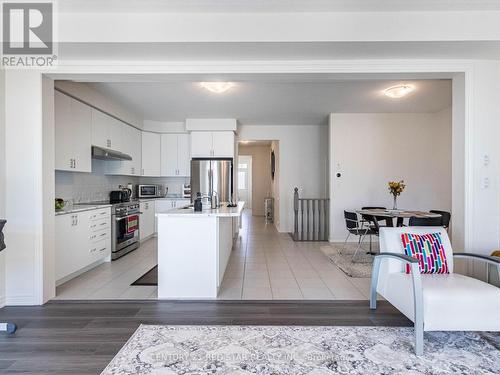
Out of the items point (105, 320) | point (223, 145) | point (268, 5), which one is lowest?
point (105, 320)

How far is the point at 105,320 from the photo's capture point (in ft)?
8.20

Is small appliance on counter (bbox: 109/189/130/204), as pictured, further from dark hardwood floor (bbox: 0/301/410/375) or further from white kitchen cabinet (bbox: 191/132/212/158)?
dark hardwood floor (bbox: 0/301/410/375)

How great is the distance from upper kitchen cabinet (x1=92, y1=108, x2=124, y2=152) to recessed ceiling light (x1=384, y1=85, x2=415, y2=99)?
4.56 metres

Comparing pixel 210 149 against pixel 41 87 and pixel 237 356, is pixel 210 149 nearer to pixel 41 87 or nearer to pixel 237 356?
pixel 41 87

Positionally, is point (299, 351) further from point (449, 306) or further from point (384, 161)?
point (384, 161)

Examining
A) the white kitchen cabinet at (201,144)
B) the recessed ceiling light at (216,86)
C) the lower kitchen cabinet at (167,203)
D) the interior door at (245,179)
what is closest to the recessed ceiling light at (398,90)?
the recessed ceiling light at (216,86)

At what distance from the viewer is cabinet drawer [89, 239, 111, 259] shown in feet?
12.9

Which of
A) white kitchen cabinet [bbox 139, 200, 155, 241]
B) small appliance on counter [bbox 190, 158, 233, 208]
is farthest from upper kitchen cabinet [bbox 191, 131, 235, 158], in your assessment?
Answer: white kitchen cabinet [bbox 139, 200, 155, 241]

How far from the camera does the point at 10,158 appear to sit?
9.29 ft

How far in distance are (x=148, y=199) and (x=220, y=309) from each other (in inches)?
157

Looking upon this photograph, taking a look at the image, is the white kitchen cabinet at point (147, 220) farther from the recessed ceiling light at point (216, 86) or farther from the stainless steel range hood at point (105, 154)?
the recessed ceiling light at point (216, 86)

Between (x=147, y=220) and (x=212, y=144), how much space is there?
2.15 meters

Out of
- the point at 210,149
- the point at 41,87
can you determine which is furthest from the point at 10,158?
the point at 210,149

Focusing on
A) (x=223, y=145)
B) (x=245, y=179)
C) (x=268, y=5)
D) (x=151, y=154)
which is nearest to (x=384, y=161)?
(x=223, y=145)
